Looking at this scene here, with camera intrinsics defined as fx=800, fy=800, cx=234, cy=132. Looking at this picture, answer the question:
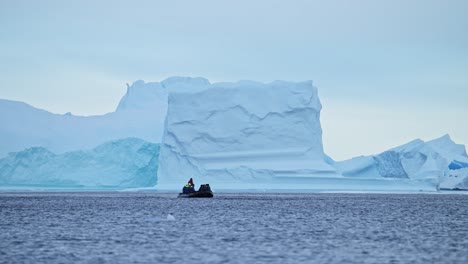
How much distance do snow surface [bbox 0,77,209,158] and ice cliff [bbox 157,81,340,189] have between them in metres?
10.2

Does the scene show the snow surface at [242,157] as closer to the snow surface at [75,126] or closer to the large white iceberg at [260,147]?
the large white iceberg at [260,147]

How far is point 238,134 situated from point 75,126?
67.5 ft

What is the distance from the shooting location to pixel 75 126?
6706 cm

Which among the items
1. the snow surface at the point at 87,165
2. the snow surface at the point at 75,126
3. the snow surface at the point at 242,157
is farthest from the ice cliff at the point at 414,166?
the snow surface at the point at 75,126

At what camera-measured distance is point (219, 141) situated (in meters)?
51.5

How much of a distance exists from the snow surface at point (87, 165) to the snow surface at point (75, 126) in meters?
4.81

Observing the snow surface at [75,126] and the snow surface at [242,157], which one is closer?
the snow surface at [242,157]

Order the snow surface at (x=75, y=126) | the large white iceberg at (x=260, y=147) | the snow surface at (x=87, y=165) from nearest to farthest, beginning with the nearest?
the large white iceberg at (x=260, y=147) → the snow surface at (x=87, y=165) → the snow surface at (x=75, y=126)

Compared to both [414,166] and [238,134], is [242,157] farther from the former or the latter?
[414,166]

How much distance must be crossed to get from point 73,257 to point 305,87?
130 feet

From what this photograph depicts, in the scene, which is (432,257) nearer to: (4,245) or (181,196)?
(4,245)

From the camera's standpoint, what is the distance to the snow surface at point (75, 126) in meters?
62.8

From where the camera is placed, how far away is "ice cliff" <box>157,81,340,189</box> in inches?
2000

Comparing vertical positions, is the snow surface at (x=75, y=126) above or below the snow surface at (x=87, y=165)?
above
